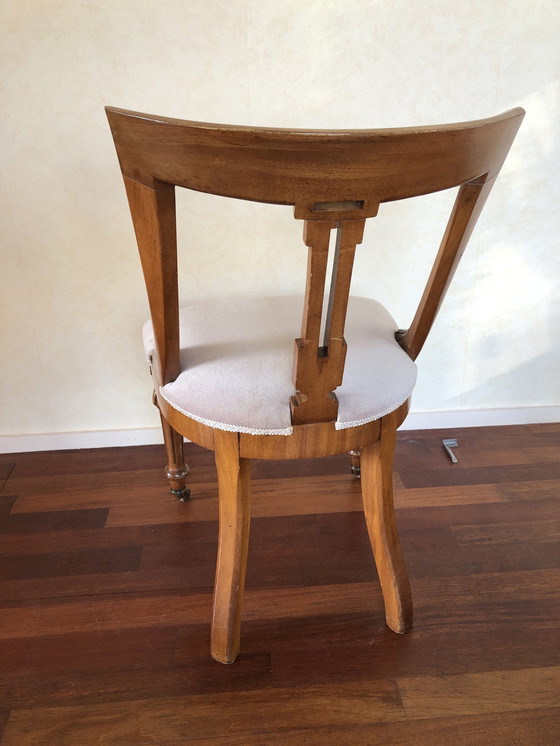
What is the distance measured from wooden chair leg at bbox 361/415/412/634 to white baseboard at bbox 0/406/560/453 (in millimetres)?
674

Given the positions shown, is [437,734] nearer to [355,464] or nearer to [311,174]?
[355,464]

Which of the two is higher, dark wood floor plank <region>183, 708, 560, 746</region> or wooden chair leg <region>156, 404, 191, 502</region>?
wooden chair leg <region>156, 404, 191, 502</region>

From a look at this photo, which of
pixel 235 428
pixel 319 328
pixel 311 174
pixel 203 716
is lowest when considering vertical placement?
pixel 203 716

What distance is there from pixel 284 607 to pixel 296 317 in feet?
1.86

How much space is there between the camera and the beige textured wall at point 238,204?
119 cm

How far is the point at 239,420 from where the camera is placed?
2.75ft

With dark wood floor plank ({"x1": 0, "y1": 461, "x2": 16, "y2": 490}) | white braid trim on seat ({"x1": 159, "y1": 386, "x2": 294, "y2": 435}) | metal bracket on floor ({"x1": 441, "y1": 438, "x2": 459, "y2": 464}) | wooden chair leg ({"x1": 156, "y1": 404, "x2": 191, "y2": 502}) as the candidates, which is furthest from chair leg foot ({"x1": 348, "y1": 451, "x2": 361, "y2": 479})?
dark wood floor plank ({"x1": 0, "y1": 461, "x2": 16, "y2": 490})

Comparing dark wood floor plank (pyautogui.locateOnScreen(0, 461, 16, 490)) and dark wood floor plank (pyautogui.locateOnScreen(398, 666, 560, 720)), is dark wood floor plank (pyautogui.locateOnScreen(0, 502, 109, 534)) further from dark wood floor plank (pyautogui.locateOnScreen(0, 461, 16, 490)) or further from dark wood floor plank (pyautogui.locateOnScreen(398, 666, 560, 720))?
dark wood floor plank (pyautogui.locateOnScreen(398, 666, 560, 720))

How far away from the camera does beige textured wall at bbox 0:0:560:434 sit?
1.19 metres

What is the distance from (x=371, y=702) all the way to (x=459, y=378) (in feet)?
3.02

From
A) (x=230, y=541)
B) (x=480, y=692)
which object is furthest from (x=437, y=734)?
(x=230, y=541)

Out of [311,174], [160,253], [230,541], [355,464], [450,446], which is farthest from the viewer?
[450,446]

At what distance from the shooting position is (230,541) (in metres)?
0.96

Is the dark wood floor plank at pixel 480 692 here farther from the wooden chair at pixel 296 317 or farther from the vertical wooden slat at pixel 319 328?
the vertical wooden slat at pixel 319 328
